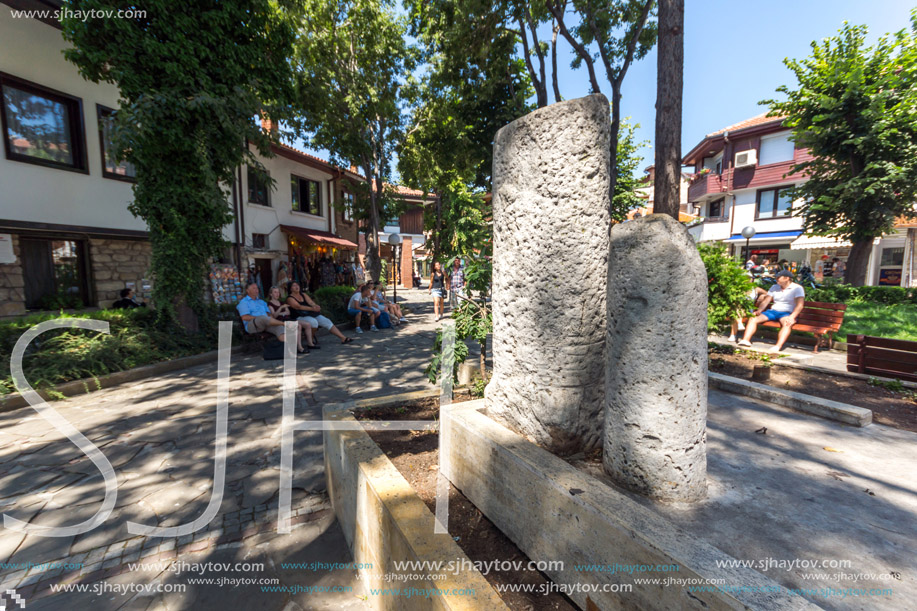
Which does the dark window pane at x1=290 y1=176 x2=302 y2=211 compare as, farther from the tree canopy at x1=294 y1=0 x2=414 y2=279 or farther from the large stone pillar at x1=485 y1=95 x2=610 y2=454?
the large stone pillar at x1=485 y1=95 x2=610 y2=454

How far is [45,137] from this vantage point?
834 centimetres

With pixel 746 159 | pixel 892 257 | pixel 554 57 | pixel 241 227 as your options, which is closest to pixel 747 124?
pixel 746 159

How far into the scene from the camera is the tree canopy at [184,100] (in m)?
6.38

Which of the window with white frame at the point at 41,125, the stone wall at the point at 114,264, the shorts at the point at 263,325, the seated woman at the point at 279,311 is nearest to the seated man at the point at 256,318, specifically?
the shorts at the point at 263,325

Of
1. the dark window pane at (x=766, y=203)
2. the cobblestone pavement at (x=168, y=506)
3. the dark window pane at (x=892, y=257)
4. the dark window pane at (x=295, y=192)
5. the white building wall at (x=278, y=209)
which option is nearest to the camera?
the cobblestone pavement at (x=168, y=506)

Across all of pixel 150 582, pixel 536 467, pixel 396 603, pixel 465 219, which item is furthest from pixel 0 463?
pixel 465 219

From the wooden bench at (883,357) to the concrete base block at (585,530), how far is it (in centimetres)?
521

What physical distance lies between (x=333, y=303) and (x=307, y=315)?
2321 millimetres

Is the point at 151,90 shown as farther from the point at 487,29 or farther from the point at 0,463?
the point at 487,29

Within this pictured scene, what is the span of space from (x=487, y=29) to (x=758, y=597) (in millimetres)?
10293

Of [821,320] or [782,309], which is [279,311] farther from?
[821,320]

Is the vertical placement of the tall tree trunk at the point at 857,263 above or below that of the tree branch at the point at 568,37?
below

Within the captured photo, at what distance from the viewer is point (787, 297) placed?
6.53m

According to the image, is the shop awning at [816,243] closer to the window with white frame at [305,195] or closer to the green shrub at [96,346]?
the window with white frame at [305,195]
